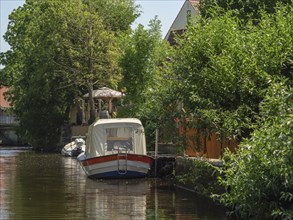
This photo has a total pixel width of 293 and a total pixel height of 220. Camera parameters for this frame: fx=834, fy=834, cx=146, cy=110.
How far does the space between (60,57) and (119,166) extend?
33.0 meters

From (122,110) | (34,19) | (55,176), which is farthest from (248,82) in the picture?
(34,19)

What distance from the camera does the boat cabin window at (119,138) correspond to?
37.5 metres

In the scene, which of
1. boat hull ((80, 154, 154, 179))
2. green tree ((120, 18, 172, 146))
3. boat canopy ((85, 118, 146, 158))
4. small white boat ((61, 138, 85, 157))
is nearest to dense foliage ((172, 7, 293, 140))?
boat hull ((80, 154, 154, 179))

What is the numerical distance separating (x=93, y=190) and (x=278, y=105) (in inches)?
618

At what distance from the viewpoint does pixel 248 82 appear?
23391 mm

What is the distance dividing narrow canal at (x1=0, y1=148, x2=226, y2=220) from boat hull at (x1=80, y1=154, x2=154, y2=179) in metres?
0.40

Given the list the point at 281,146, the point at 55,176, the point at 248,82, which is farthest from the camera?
the point at 55,176

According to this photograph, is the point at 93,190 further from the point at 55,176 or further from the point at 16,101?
the point at 16,101

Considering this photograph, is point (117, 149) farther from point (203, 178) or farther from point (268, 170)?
point (268, 170)

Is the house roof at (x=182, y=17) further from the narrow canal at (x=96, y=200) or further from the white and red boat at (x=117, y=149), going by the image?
the narrow canal at (x=96, y=200)

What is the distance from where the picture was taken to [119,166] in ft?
118

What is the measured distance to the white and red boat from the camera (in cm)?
3600

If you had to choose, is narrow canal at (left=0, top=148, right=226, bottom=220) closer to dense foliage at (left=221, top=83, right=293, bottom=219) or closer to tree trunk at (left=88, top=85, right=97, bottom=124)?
dense foliage at (left=221, top=83, right=293, bottom=219)

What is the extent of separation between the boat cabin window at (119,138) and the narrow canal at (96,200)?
6.27 ft
